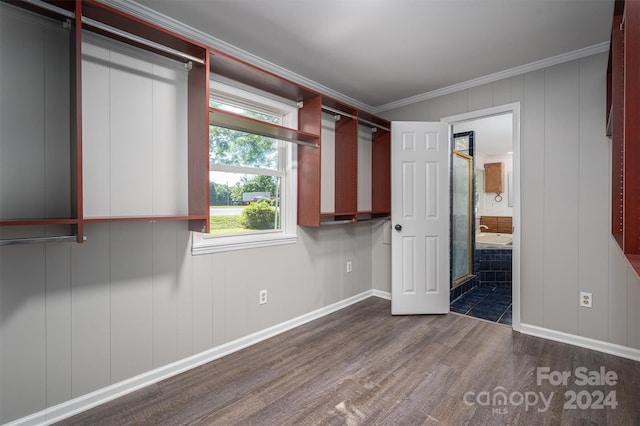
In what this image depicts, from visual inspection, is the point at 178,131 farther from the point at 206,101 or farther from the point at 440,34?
the point at 440,34

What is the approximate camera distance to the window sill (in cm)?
237

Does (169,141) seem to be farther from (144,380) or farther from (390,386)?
(390,386)

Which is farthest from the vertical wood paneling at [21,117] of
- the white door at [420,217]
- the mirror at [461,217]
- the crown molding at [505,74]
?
the mirror at [461,217]

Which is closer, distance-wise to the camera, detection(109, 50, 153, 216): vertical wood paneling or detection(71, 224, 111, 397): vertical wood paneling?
detection(71, 224, 111, 397): vertical wood paneling

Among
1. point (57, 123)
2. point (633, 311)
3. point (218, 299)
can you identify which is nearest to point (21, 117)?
point (57, 123)

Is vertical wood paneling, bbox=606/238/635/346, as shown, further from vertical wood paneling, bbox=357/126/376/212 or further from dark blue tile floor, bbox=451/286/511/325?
vertical wood paneling, bbox=357/126/376/212

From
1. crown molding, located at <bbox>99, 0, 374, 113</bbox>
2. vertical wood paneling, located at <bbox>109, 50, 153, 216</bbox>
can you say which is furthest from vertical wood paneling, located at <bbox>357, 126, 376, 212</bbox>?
vertical wood paneling, located at <bbox>109, 50, 153, 216</bbox>

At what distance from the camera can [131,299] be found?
204cm

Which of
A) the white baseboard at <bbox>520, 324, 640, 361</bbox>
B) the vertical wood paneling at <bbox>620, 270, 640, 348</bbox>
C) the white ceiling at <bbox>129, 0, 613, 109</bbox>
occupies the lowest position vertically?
the white baseboard at <bbox>520, 324, 640, 361</bbox>

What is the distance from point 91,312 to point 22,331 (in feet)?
0.99

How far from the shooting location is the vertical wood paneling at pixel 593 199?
2.55 metres

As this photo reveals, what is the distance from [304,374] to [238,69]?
7.39 feet

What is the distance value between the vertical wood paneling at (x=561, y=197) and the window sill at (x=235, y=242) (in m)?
2.31

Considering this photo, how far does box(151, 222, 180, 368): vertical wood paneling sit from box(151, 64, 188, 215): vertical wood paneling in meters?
0.17
